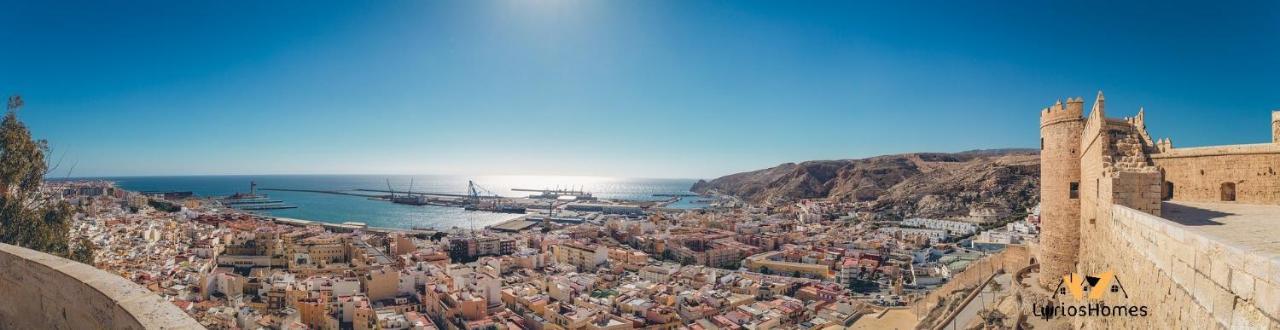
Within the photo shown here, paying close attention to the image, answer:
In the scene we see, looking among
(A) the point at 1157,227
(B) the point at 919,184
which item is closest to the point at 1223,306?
(A) the point at 1157,227

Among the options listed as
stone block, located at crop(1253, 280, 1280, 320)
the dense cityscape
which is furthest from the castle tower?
the dense cityscape

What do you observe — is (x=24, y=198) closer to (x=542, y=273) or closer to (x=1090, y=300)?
(x=1090, y=300)

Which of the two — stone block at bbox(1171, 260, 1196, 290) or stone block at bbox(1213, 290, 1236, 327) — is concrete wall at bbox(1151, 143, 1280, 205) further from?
stone block at bbox(1213, 290, 1236, 327)

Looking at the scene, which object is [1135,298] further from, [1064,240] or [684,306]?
[684,306]

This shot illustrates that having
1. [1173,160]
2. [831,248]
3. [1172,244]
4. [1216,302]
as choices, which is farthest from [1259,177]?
[831,248]

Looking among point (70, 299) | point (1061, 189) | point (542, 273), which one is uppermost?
point (1061, 189)

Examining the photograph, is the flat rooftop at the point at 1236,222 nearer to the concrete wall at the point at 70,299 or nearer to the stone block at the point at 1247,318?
the stone block at the point at 1247,318

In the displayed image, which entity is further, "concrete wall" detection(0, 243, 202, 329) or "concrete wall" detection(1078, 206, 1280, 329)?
"concrete wall" detection(0, 243, 202, 329)
